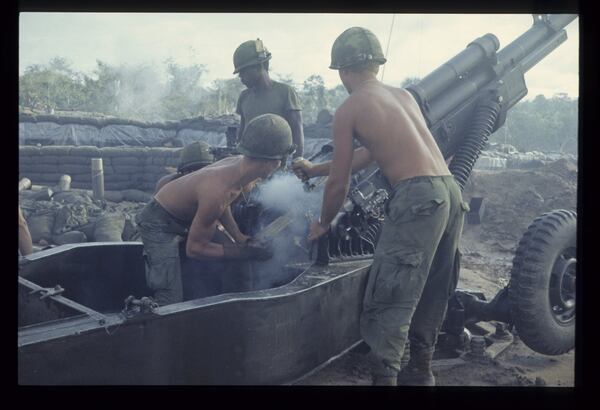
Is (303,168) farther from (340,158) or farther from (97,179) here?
(97,179)

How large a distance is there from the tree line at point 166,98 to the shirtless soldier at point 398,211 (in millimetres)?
19436

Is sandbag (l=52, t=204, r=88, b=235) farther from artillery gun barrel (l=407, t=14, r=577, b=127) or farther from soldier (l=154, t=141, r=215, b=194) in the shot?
artillery gun barrel (l=407, t=14, r=577, b=127)

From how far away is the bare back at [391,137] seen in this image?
3.44m

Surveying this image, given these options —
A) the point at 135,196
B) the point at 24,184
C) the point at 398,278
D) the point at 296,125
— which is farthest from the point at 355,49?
the point at 24,184

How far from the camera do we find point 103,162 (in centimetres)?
1202

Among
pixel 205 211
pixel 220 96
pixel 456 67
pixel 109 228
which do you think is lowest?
pixel 109 228

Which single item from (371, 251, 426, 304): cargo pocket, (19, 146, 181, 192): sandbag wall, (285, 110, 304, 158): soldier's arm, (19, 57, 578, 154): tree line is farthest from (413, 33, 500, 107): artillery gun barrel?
(19, 57, 578, 154): tree line

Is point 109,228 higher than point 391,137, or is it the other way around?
point 391,137

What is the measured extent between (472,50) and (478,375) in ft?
8.92

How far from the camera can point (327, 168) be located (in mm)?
3951

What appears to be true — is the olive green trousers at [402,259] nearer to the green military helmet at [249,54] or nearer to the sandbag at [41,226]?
the green military helmet at [249,54]

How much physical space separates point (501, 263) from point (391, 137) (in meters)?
6.49

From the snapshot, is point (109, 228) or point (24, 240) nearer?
point (24, 240)
